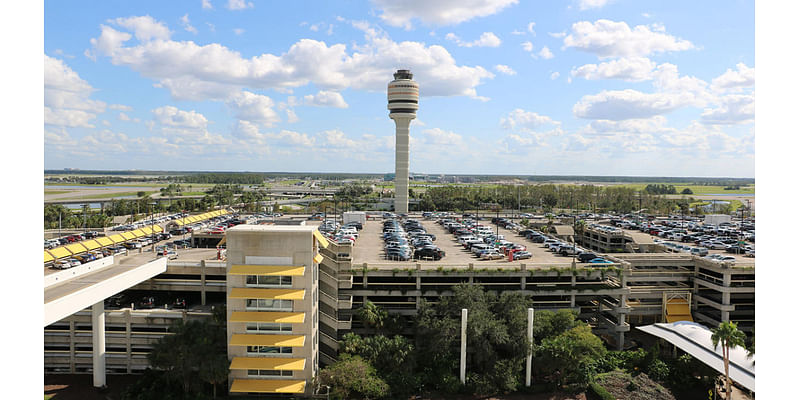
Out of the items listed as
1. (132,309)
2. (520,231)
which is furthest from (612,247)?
(132,309)

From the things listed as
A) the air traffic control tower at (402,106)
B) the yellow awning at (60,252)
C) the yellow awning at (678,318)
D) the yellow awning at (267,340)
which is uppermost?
the air traffic control tower at (402,106)

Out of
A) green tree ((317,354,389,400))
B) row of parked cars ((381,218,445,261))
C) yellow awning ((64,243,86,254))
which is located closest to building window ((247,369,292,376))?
green tree ((317,354,389,400))

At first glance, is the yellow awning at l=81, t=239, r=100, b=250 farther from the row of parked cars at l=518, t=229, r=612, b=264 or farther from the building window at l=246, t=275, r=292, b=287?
the row of parked cars at l=518, t=229, r=612, b=264

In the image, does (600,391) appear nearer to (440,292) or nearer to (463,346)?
(463,346)

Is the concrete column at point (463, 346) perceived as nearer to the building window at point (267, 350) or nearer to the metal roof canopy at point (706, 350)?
the building window at point (267, 350)

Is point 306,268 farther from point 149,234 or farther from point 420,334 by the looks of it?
point 149,234

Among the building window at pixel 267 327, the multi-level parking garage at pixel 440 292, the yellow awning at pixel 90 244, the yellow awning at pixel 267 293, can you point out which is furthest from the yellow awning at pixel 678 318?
the yellow awning at pixel 90 244
